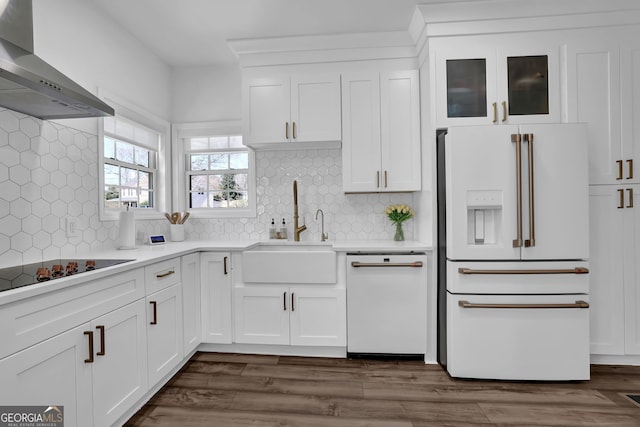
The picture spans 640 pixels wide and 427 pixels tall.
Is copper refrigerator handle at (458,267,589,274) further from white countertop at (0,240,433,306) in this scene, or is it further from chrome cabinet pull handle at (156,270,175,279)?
chrome cabinet pull handle at (156,270,175,279)

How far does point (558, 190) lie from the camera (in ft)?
7.59

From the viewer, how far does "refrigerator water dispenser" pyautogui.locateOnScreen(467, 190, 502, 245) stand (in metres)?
2.34

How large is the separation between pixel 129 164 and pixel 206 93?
1.11 meters

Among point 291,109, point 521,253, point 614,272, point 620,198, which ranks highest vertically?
point 291,109

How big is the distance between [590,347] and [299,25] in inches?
133

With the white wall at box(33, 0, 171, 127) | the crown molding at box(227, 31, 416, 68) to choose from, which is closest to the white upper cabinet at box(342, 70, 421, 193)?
the crown molding at box(227, 31, 416, 68)

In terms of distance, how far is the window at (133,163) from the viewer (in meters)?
2.75

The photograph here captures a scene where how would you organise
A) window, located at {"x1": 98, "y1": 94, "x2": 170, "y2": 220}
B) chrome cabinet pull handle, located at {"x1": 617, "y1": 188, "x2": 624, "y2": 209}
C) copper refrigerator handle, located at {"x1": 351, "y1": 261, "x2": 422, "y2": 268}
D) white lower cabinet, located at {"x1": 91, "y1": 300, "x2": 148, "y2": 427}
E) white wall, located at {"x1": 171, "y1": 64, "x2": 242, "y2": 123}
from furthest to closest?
white wall, located at {"x1": 171, "y1": 64, "x2": 242, "y2": 123}
window, located at {"x1": 98, "y1": 94, "x2": 170, "y2": 220}
copper refrigerator handle, located at {"x1": 351, "y1": 261, "x2": 422, "y2": 268}
chrome cabinet pull handle, located at {"x1": 617, "y1": 188, "x2": 624, "y2": 209}
white lower cabinet, located at {"x1": 91, "y1": 300, "x2": 148, "y2": 427}

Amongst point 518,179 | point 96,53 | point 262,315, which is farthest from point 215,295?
point 518,179

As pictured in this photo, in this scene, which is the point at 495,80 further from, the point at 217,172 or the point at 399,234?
the point at 217,172

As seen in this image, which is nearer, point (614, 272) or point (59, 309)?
point (59, 309)

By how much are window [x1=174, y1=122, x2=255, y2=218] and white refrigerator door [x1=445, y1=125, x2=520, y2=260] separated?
2.08 m

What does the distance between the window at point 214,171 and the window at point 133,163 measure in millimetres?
209

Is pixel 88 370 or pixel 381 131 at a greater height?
pixel 381 131
